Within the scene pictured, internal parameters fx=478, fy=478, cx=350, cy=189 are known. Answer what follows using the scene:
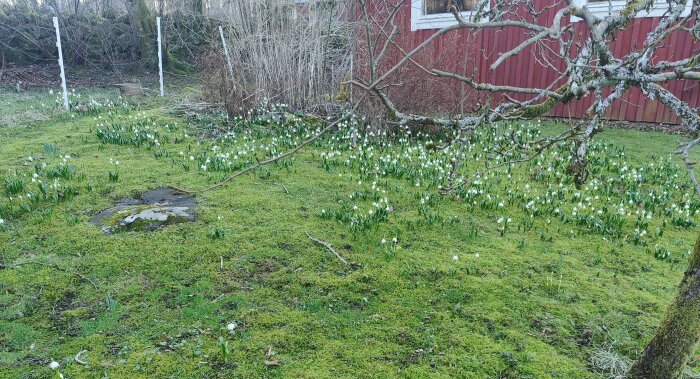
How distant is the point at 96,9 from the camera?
609 inches

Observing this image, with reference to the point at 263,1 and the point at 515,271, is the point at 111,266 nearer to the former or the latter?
the point at 515,271

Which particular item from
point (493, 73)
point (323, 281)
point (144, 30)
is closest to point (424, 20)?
point (493, 73)

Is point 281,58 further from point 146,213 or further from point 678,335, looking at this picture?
point 678,335

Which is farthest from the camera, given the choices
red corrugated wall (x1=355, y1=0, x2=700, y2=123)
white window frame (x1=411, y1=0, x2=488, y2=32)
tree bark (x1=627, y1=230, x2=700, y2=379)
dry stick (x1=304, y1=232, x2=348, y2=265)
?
white window frame (x1=411, y1=0, x2=488, y2=32)

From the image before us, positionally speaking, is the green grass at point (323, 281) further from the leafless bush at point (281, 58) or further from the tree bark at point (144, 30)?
the tree bark at point (144, 30)

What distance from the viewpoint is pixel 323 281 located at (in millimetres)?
3408

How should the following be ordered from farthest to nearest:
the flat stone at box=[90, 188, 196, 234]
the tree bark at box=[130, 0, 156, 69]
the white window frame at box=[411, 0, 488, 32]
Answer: the tree bark at box=[130, 0, 156, 69]
the white window frame at box=[411, 0, 488, 32]
the flat stone at box=[90, 188, 196, 234]

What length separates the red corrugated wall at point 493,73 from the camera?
26.0ft

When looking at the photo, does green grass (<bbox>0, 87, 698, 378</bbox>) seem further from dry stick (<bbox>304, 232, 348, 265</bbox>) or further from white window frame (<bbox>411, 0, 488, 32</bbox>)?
white window frame (<bbox>411, 0, 488, 32</bbox>)

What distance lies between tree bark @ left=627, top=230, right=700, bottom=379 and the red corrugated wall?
440cm

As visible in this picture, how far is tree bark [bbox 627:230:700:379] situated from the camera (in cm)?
202

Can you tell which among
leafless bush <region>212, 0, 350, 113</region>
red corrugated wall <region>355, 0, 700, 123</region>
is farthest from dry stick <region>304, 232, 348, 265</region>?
leafless bush <region>212, 0, 350, 113</region>

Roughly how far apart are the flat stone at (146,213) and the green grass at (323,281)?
14 centimetres

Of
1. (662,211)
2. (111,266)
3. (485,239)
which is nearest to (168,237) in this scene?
(111,266)
